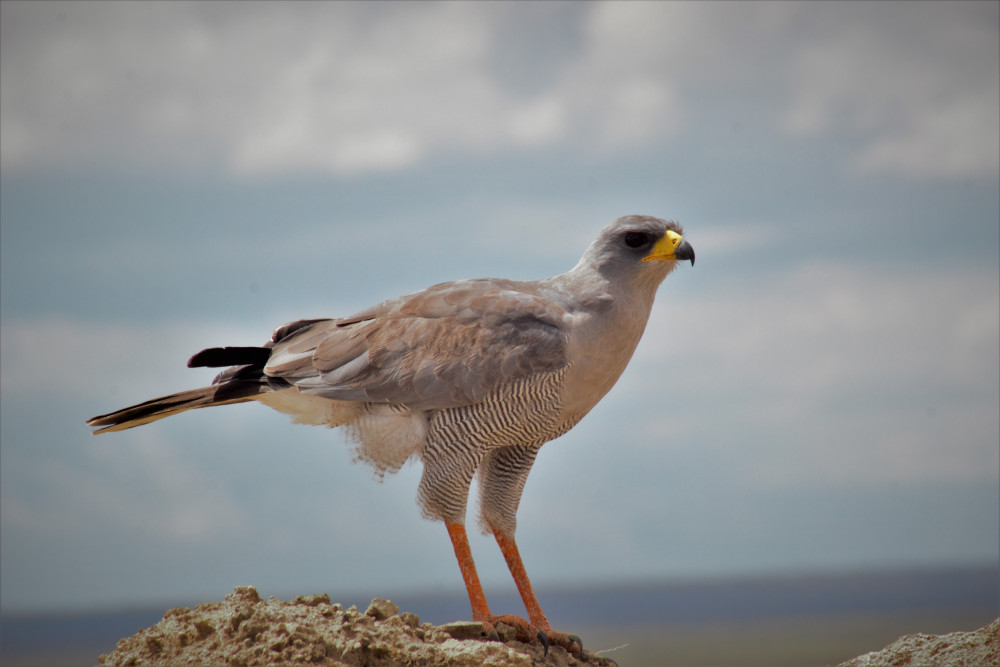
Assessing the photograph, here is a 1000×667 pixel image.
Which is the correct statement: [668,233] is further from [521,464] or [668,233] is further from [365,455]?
[365,455]

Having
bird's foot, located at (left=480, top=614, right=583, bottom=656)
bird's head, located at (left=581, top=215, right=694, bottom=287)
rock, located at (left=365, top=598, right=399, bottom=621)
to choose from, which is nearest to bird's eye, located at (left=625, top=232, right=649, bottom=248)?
bird's head, located at (left=581, top=215, right=694, bottom=287)

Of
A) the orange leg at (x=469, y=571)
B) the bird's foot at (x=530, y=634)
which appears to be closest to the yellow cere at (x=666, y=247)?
the orange leg at (x=469, y=571)

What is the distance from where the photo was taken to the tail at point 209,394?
748 centimetres

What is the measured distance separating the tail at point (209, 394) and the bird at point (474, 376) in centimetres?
1

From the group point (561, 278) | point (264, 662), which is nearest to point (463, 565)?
point (264, 662)

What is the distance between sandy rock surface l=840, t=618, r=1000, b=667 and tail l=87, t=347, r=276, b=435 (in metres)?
5.76

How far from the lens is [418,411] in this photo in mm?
7066

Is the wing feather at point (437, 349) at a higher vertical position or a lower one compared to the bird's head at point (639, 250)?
lower

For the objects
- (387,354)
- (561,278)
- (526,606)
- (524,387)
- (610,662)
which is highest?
Result: (561,278)

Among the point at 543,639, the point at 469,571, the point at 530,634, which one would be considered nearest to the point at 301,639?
the point at 469,571

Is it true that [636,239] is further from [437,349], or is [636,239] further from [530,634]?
[530,634]

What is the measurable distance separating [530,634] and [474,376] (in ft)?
6.75

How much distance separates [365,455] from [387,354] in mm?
890

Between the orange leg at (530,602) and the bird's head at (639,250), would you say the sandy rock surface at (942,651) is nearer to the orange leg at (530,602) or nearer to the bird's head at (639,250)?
the orange leg at (530,602)
